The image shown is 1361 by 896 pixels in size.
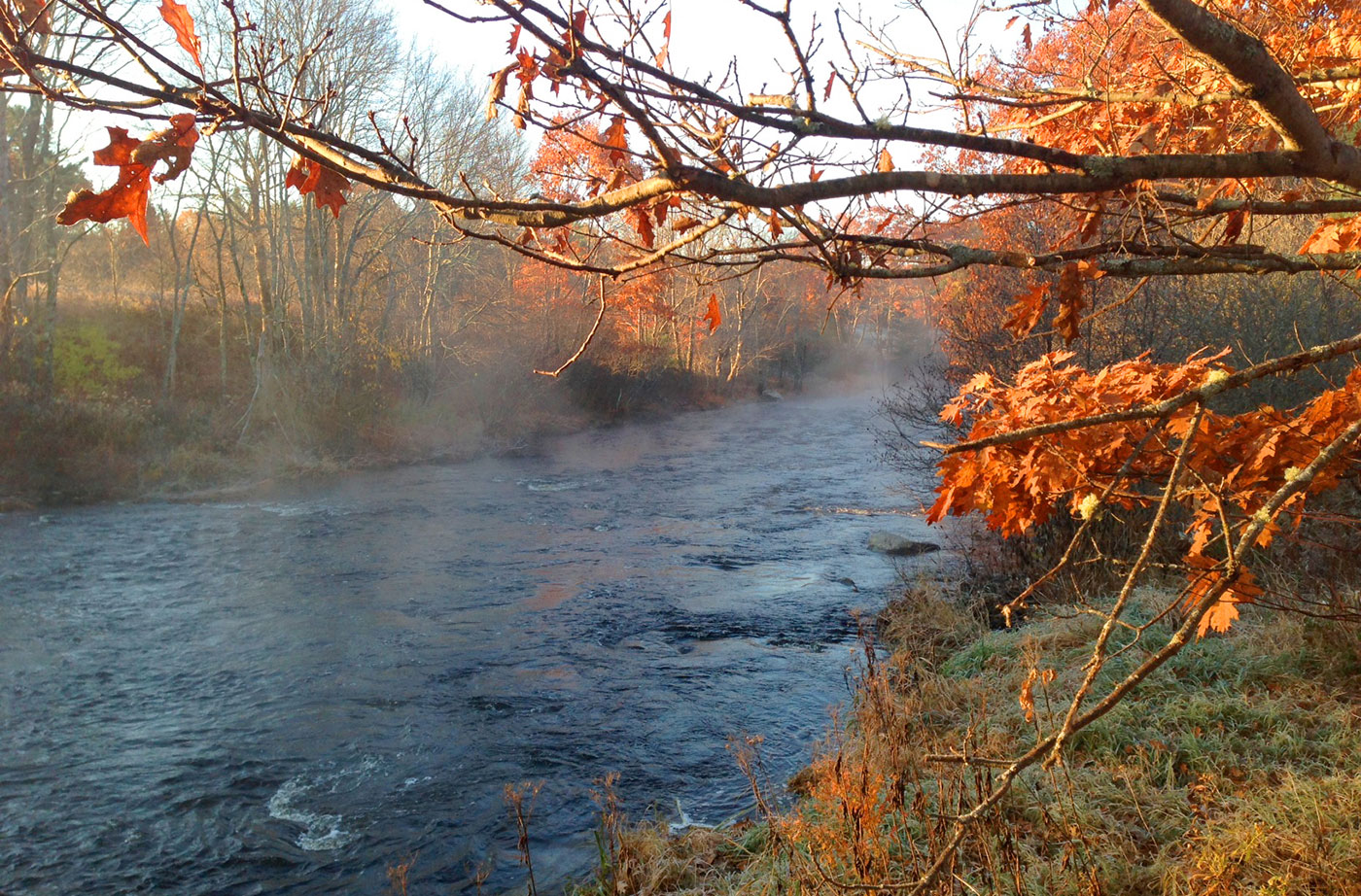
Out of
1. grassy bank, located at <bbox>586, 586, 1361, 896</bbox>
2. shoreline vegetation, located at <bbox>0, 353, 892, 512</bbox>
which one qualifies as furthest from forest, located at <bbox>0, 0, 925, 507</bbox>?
grassy bank, located at <bbox>586, 586, 1361, 896</bbox>

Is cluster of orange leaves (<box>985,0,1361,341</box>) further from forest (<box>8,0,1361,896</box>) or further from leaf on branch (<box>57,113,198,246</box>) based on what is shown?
leaf on branch (<box>57,113,198,246</box>)

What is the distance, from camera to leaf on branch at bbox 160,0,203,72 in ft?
5.56

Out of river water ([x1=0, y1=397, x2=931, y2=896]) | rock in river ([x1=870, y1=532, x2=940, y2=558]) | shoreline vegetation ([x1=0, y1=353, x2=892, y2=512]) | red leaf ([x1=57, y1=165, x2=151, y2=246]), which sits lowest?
river water ([x1=0, y1=397, x2=931, y2=896])

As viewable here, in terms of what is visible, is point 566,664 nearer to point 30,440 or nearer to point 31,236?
point 30,440

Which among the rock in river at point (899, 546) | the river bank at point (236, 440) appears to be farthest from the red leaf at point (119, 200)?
the river bank at point (236, 440)

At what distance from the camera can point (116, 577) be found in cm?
1100

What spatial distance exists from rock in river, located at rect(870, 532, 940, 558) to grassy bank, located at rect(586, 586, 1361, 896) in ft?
16.3

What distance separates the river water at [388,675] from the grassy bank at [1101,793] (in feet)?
3.05

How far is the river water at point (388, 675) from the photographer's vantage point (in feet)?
18.5

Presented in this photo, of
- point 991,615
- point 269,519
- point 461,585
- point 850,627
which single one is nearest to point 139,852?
point 461,585

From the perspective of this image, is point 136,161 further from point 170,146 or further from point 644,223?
point 644,223

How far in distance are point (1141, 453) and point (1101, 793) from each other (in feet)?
8.78

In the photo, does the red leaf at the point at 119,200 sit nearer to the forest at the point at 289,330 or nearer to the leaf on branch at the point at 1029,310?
the leaf on branch at the point at 1029,310

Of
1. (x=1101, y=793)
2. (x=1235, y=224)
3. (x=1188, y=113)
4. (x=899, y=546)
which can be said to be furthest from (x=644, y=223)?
(x=899, y=546)
